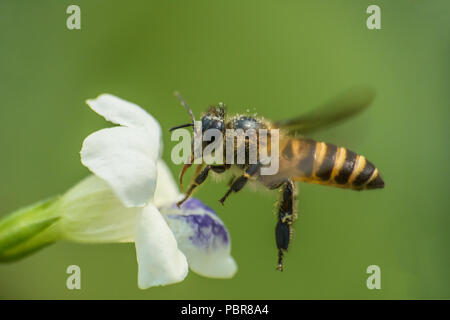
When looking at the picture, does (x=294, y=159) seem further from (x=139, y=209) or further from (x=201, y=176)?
(x=139, y=209)

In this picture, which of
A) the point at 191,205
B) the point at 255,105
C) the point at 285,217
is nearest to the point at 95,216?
the point at 191,205

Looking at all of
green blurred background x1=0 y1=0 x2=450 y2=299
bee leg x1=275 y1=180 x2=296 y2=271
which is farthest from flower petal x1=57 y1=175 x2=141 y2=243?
green blurred background x1=0 y1=0 x2=450 y2=299

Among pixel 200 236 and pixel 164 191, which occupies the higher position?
pixel 164 191

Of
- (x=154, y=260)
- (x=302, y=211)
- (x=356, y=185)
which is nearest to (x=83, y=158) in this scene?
(x=154, y=260)

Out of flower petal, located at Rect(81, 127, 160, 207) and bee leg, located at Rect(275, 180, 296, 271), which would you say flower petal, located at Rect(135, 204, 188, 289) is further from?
bee leg, located at Rect(275, 180, 296, 271)

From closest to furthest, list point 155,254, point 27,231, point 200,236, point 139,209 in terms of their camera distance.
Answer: point 155,254, point 139,209, point 27,231, point 200,236

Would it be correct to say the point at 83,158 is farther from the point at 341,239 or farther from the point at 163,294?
the point at 341,239
